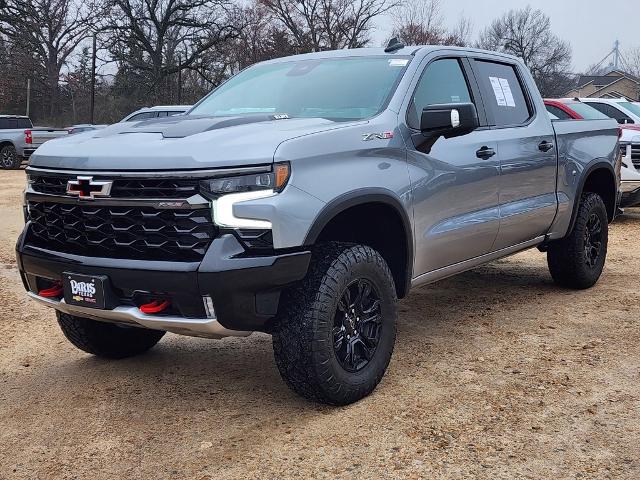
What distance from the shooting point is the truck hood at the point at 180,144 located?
10.7 feet

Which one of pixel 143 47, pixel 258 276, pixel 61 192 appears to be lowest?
pixel 258 276

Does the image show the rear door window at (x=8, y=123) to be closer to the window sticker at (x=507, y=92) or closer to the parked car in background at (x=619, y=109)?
the parked car in background at (x=619, y=109)

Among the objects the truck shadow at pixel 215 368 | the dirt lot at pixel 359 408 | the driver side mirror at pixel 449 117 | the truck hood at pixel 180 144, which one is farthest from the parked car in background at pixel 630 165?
the truck hood at pixel 180 144

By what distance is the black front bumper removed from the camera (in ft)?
10.4

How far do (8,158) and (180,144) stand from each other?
20366mm

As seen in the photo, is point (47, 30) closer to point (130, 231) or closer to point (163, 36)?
point (163, 36)

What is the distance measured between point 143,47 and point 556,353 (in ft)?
144

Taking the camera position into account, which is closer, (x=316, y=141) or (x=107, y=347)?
(x=316, y=141)

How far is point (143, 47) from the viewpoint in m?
44.8

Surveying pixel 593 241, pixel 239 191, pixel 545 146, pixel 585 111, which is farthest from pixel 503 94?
pixel 585 111

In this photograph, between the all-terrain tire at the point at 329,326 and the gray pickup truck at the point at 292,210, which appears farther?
the all-terrain tire at the point at 329,326

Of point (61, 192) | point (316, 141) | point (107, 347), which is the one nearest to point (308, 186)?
point (316, 141)

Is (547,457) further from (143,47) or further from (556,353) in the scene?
(143,47)

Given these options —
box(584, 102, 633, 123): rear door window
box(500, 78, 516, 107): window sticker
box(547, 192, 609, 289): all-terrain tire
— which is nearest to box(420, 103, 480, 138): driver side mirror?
box(500, 78, 516, 107): window sticker
